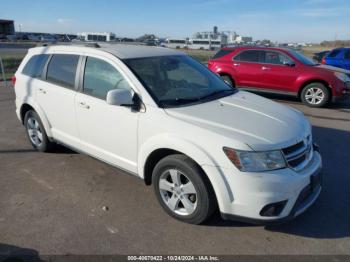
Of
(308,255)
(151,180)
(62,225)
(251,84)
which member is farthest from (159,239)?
(251,84)

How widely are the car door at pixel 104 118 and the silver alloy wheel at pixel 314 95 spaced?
711 centimetres

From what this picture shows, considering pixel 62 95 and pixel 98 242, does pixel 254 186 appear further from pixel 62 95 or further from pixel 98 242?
pixel 62 95

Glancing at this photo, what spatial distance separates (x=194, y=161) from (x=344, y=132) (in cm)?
487

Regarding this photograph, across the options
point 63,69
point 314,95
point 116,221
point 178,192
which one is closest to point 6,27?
point 314,95

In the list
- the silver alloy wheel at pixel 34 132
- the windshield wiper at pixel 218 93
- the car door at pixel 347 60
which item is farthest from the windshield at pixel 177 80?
the car door at pixel 347 60

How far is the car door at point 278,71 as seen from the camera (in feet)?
31.0

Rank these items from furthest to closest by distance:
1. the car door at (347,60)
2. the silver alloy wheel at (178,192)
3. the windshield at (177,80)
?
the car door at (347,60), the windshield at (177,80), the silver alloy wheel at (178,192)

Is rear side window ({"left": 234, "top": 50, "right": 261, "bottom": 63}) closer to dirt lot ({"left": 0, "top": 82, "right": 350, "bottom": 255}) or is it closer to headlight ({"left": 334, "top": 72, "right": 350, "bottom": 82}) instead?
headlight ({"left": 334, "top": 72, "right": 350, "bottom": 82})

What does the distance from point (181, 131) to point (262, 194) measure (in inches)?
37.0

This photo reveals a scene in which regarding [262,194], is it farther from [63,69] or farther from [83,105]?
[63,69]

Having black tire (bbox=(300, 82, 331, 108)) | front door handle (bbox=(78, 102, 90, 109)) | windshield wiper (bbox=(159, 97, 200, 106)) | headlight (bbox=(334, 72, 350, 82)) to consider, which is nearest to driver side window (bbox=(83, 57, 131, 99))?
front door handle (bbox=(78, 102, 90, 109))

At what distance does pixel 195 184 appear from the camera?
10.0ft

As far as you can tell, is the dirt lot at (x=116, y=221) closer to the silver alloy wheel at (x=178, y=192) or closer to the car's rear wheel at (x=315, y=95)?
the silver alloy wheel at (x=178, y=192)

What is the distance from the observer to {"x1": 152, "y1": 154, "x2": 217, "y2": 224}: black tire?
9.93 feet
